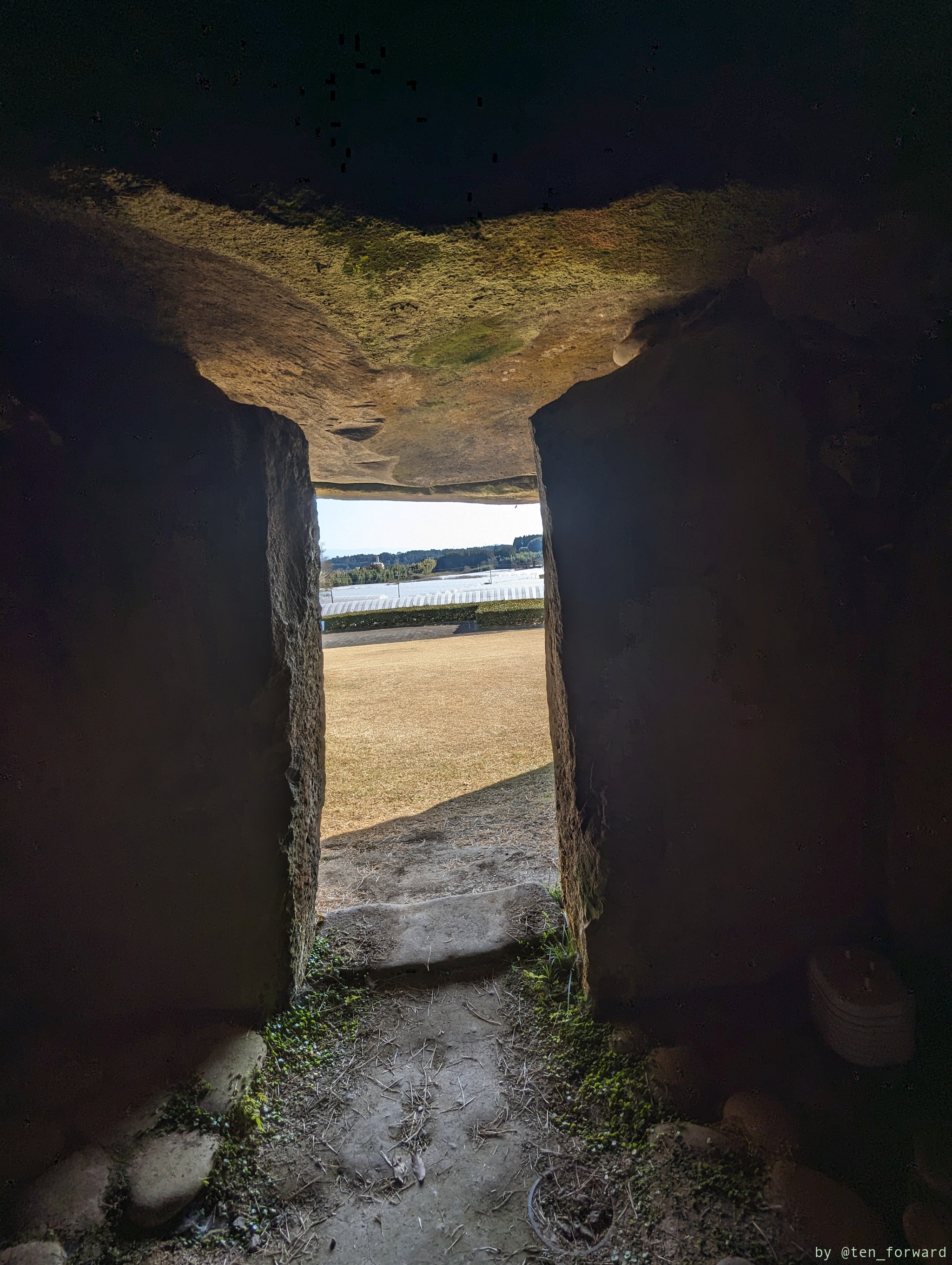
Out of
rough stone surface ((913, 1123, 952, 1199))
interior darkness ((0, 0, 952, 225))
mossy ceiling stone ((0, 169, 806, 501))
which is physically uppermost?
interior darkness ((0, 0, 952, 225))

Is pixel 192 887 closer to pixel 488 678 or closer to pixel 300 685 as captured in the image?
pixel 300 685

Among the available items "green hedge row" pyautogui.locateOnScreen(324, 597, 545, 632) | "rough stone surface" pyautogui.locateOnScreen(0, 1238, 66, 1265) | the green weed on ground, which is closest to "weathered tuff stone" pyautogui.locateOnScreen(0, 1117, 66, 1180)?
"rough stone surface" pyautogui.locateOnScreen(0, 1238, 66, 1265)

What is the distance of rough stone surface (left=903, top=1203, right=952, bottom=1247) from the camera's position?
4.45ft

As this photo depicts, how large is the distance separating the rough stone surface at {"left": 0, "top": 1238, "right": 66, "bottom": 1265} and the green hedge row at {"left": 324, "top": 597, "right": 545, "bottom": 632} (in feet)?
48.4

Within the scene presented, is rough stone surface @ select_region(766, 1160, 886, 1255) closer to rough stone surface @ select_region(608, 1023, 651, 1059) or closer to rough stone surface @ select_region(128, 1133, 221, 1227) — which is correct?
rough stone surface @ select_region(608, 1023, 651, 1059)

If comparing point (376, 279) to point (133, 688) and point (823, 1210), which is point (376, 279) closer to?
point (133, 688)

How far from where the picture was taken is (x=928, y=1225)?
4.51 feet

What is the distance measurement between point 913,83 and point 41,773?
2891 millimetres

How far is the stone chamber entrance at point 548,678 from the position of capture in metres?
1.39

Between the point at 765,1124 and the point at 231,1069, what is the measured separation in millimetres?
1648

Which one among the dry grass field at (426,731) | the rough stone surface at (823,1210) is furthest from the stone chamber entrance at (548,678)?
the dry grass field at (426,731)

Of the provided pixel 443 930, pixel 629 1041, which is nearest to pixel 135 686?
pixel 443 930

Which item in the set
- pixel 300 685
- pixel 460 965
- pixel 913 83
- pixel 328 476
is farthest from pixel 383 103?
pixel 460 965

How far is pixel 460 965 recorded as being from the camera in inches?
104
